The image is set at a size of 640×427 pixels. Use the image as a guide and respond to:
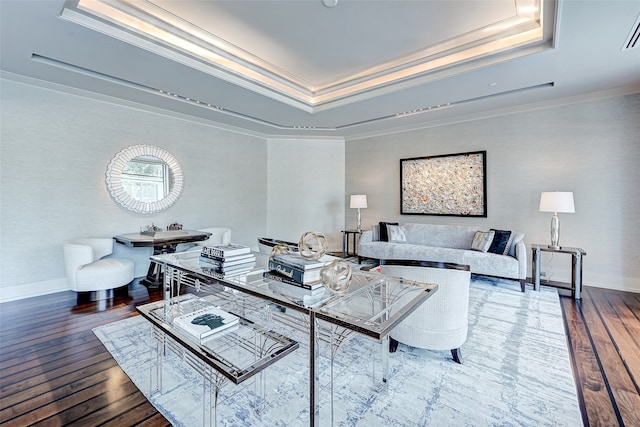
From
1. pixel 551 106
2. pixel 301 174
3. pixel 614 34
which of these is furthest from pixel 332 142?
pixel 614 34

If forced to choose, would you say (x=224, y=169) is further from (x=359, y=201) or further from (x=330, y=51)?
(x=330, y=51)

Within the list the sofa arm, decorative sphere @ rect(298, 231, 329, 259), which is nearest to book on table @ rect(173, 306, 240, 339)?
decorative sphere @ rect(298, 231, 329, 259)

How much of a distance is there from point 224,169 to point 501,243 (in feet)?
15.8

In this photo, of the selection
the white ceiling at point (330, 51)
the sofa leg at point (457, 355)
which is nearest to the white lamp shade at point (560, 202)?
the white ceiling at point (330, 51)

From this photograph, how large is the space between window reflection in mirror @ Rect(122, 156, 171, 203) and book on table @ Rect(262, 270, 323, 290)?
3.50 m

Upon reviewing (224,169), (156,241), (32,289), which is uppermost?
(224,169)

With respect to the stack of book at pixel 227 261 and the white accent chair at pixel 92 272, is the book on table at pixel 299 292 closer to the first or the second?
the stack of book at pixel 227 261

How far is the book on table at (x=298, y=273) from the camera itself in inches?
60.8

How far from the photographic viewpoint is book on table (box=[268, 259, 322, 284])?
1.54 meters

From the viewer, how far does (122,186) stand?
415cm

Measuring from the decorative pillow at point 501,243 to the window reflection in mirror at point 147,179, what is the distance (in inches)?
199

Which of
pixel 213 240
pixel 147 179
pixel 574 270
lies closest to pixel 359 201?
pixel 213 240

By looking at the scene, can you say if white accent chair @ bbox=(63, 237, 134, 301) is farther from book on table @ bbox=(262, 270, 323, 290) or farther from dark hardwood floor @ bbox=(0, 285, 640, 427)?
book on table @ bbox=(262, 270, 323, 290)

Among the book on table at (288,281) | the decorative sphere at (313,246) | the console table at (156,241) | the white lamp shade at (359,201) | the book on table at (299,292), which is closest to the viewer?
the book on table at (299,292)
